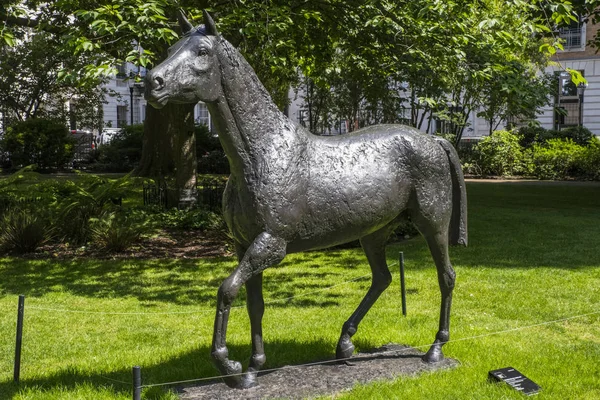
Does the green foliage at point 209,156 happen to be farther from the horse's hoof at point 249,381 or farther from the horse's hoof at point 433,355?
the horse's hoof at point 249,381

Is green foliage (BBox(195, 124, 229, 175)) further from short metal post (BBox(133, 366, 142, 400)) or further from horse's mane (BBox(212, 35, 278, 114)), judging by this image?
short metal post (BBox(133, 366, 142, 400))

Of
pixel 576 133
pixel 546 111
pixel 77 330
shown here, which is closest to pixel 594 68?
pixel 546 111

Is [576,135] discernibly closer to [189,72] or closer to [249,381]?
[249,381]

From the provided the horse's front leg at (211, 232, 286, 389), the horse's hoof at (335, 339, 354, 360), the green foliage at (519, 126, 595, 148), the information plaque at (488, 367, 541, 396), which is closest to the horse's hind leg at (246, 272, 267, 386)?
the horse's front leg at (211, 232, 286, 389)

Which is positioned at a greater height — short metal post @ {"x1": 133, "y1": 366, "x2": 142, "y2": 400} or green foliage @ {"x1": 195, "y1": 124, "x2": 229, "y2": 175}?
green foliage @ {"x1": 195, "y1": 124, "x2": 229, "y2": 175}

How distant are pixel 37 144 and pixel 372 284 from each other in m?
25.6

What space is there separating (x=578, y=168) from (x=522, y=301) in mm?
21119

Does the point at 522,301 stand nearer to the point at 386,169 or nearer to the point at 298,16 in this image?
the point at 386,169

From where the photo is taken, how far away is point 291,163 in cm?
480

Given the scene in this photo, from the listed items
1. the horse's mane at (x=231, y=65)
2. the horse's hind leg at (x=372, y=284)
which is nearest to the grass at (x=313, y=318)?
the horse's hind leg at (x=372, y=284)

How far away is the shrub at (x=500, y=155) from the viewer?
28.9m

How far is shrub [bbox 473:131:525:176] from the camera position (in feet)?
94.9

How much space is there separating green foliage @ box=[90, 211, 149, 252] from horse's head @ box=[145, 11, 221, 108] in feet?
27.2

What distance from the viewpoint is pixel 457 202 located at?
5828 millimetres
